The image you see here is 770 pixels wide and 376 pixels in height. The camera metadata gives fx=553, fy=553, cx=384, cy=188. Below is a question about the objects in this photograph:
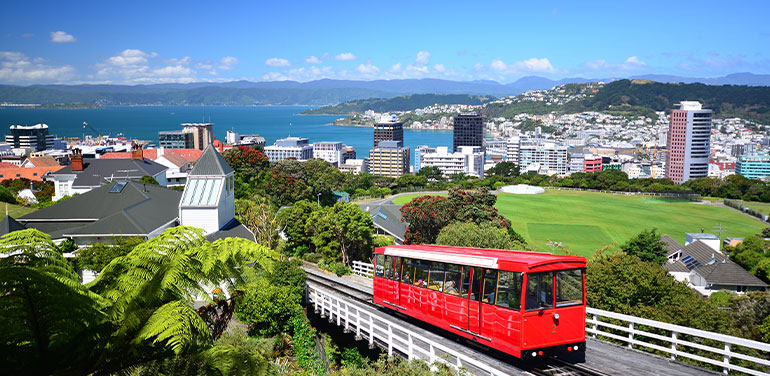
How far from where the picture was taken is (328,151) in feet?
566

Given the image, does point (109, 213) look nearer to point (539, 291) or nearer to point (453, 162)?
point (539, 291)

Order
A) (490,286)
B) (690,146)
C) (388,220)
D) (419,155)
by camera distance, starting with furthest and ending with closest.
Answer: (419,155) < (690,146) < (388,220) < (490,286)

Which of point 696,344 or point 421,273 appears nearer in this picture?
point 696,344

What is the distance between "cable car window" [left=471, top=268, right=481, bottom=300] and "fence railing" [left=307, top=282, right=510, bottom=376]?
111cm

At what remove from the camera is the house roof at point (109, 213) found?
73.3 ft

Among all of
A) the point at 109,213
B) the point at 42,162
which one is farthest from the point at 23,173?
the point at 109,213

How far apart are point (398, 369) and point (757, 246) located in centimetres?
4739

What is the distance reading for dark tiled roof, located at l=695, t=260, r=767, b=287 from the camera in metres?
36.1

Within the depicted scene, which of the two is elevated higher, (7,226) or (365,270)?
(7,226)

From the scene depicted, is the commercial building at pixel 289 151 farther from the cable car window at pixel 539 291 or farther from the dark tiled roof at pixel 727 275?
the cable car window at pixel 539 291

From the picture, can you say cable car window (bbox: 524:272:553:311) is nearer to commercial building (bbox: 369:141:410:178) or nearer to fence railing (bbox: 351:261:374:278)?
A: fence railing (bbox: 351:261:374:278)

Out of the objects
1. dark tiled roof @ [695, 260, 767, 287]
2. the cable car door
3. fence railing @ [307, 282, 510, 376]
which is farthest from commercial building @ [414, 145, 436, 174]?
the cable car door

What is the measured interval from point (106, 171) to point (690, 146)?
154287mm

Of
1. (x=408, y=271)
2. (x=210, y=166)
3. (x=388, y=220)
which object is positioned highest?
(x=210, y=166)
